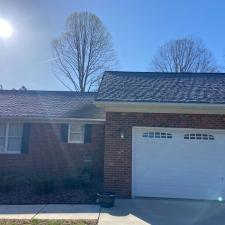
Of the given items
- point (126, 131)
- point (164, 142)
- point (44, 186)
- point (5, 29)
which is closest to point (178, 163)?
point (164, 142)

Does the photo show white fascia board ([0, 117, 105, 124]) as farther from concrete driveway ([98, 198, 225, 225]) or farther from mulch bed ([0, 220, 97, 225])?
mulch bed ([0, 220, 97, 225])

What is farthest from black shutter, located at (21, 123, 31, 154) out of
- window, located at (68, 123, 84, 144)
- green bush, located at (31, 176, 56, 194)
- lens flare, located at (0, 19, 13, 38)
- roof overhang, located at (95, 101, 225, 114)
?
roof overhang, located at (95, 101, 225, 114)

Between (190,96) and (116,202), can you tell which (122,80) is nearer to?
(190,96)

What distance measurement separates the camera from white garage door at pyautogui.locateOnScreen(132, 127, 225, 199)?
9.53 m

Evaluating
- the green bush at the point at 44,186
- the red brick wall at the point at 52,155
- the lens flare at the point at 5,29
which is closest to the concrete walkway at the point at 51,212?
A: the green bush at the point at 44,186

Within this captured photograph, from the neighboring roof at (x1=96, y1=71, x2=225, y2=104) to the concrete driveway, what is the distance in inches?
136

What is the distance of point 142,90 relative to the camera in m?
10.7

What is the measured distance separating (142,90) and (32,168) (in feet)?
19.9

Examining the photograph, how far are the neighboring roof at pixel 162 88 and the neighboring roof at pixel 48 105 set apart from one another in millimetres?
2044

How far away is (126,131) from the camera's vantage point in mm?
9773

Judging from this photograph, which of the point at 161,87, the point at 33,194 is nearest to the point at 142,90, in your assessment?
the point at 161,87

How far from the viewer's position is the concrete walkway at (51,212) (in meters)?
7.19

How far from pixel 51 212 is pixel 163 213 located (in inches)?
125

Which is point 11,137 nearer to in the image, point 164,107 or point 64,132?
point 64,132
